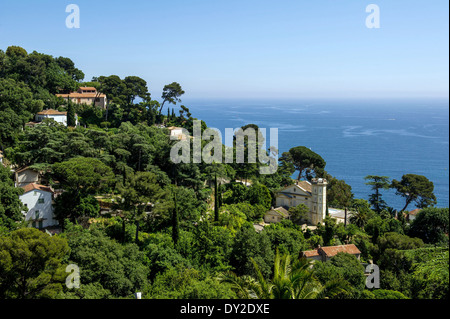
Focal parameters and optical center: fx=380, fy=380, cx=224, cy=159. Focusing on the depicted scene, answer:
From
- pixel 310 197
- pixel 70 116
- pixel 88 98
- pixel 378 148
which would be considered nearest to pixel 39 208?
pixel 70 116

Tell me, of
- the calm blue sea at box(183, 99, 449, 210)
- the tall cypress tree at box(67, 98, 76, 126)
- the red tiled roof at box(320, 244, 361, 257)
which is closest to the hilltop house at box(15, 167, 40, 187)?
the tall cypress tree at box(67, 98, 76, 126)

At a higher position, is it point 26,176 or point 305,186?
point 26,176

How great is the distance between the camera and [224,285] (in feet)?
36.0

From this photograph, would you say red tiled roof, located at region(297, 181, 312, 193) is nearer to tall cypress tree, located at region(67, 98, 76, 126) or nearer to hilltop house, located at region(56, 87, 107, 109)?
tall cypress tree, located at region(67, 98, 76, 126)

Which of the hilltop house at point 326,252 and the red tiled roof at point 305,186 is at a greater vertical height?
the red tiled roof at point 305,186

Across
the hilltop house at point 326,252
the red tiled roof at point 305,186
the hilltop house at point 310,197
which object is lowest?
the hilltop house at point 326,252

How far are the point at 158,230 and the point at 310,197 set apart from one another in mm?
12371

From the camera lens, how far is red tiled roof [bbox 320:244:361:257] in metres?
20.7

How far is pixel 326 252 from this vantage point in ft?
67.6

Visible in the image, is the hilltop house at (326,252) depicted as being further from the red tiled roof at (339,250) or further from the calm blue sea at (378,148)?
the calm blue sea at (378,148)

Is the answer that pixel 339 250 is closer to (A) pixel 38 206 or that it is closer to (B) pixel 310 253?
(B) pixel 310 253

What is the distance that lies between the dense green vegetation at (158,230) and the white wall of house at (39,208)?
81cm

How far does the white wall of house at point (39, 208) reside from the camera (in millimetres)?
18828

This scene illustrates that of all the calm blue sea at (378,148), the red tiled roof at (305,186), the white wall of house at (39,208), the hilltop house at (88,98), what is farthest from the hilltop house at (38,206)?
the calm blue sea at (378,148)
